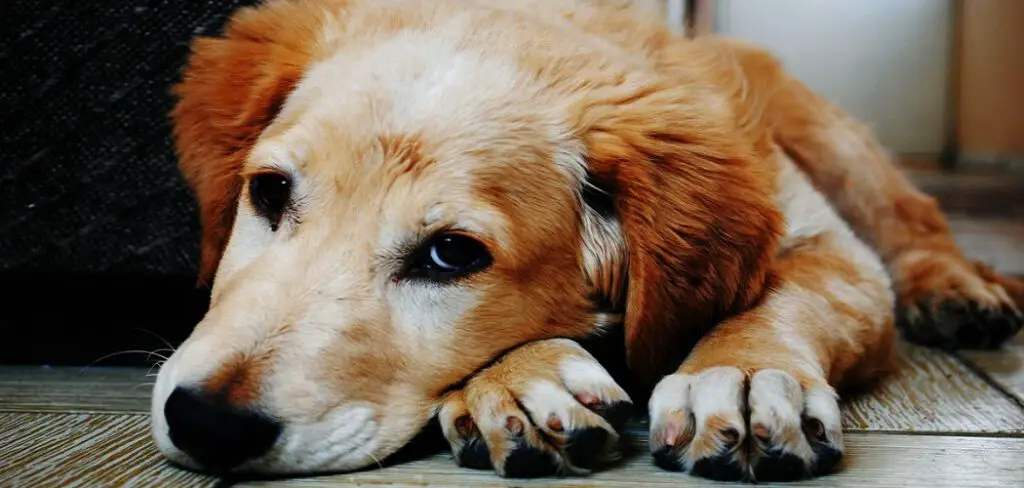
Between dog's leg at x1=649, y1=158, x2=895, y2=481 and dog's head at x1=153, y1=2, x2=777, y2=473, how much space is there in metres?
0.13

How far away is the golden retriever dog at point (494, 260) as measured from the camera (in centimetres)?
148

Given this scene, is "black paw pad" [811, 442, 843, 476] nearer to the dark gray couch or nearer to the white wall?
the dark gray couch

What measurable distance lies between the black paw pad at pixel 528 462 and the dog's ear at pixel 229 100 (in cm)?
89

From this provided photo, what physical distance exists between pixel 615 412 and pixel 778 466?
253 millimetres

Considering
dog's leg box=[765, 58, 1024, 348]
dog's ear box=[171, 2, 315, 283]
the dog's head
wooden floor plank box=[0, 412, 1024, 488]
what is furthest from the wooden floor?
dog's ear box=[171, 2, 315, 283]

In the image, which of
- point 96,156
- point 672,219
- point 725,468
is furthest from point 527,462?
point 96,156

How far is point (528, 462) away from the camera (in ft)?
4.83

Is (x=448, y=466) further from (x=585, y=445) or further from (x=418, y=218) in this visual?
(x=418, y=218)

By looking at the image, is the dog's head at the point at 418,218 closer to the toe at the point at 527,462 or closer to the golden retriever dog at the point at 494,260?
the golden retriever dog at the point at 494,260

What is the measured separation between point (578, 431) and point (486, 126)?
57 centimetres

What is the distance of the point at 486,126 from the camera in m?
1.75

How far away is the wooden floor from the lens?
1478mm

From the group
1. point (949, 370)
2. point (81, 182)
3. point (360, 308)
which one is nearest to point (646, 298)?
point (360, 308)

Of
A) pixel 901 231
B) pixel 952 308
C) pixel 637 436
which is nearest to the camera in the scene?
pixel 637 436
